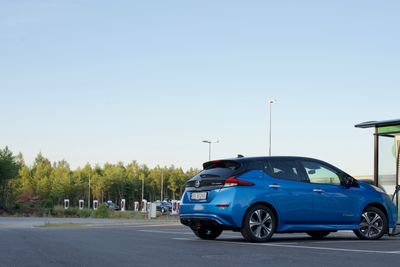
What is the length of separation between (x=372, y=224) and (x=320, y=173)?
1502mm

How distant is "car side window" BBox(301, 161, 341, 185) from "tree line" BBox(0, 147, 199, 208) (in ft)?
288

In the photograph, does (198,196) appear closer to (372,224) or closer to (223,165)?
(223,165)

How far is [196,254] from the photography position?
871 centimetres

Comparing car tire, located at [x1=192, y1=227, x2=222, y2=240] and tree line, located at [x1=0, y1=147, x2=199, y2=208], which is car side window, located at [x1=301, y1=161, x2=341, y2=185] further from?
tree line, located at [x1=0, y1=147, x2=199, y2=208]

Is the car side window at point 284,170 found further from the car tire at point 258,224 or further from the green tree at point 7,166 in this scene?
the green tree at point 7,166

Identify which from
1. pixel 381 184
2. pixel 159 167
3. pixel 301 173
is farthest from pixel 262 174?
pixel 159 167

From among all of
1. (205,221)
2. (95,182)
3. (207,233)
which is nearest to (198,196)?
(205,221)

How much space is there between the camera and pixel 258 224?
1145 centimetres

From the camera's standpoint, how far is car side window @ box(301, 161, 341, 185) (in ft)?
40.2

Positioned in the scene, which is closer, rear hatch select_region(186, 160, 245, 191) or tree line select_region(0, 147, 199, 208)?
rear hatch select_region(186, 160, 245, 191)

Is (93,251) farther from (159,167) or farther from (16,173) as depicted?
(159,167)

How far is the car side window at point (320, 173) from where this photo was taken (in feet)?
40.2

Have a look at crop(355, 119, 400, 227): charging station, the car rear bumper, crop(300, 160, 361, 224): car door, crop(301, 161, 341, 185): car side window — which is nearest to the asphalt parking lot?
the car rear bumper

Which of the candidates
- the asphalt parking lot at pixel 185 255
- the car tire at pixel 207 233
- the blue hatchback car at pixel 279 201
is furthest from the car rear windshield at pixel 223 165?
the asphalt parking lot at pixel 185 255
